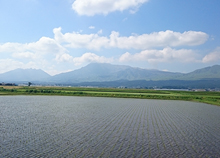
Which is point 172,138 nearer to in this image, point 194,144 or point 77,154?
point 194,144

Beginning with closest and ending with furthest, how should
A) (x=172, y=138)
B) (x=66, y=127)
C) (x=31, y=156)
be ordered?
(x=31, y=156)
(x=172, y=138)
(x=66, y=127)

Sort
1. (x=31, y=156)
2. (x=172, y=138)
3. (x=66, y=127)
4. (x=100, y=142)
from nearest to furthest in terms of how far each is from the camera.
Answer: (x=31, y=156) < (x=100, y=142) < (x=172, y=138) < (x=66, y=127)

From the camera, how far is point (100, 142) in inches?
404

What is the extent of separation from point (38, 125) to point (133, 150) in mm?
7538

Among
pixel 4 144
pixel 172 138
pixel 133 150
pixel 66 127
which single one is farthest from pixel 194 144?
pixel 4 144

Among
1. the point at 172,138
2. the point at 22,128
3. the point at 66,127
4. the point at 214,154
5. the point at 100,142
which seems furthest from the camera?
the point at 66,127

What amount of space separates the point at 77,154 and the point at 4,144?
3.70 metres

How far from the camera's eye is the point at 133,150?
30.0ft

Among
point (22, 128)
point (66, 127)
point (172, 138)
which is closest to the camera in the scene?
point (172, 138)

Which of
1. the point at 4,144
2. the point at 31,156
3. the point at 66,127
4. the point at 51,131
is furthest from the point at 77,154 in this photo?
the point at 66,127

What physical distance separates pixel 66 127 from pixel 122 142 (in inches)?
188

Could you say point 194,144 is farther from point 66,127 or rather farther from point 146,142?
point 66,127

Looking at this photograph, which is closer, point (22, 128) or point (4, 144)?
point (4, 144)

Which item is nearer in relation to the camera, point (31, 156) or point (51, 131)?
point (31, 156)
